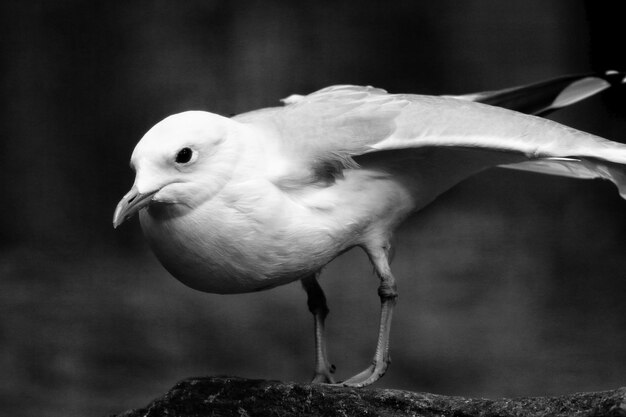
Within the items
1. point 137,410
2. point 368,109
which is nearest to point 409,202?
point 368,109

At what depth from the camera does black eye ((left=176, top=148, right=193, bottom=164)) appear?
1.82 m

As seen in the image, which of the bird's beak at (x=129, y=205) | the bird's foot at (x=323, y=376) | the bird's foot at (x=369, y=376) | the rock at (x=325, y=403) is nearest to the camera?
the bird's beak at (x=129, y=205)

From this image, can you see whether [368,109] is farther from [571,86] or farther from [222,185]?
[571,86]

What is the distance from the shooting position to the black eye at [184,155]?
1.82m

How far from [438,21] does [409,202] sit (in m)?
1.63

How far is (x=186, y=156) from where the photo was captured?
183 cm

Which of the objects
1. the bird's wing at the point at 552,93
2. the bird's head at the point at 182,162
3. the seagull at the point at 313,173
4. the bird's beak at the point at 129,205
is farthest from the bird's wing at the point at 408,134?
the bird's wing at the point at 552,93

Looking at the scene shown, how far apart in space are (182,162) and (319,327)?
1.67 feet

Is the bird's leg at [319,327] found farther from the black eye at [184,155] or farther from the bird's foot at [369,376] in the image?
the black eye at [184,155]

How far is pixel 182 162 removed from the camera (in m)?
1.83

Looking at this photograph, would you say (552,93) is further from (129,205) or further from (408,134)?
(129,205)

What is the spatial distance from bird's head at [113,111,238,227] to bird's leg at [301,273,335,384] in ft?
1.32

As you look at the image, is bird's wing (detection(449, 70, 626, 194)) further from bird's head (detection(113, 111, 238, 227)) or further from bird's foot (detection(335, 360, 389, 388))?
bird's head (detection(113, 111, 238, 227))

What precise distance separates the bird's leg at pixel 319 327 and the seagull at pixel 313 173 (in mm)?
14
